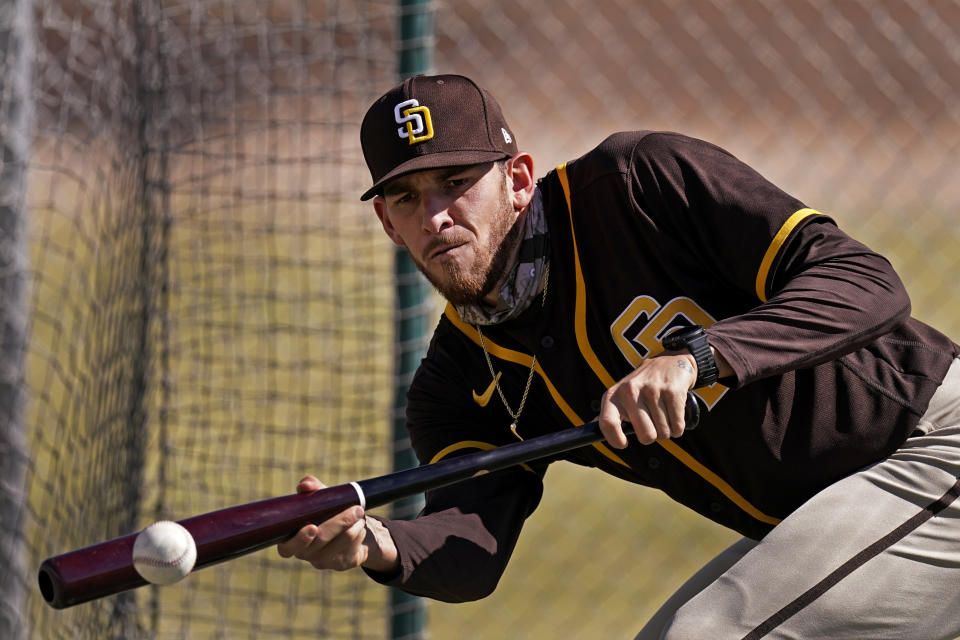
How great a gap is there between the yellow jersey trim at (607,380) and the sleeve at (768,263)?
228 millimetres

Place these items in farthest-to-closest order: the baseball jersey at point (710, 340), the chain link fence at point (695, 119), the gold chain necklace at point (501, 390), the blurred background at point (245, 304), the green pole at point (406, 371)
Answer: the chain link fence at point (695, 119), the blurred background at point (245, 304), the green pole at point (406, 371), the gold chain necklace at point (501, 390), the baseball jersey at point (710, 340)

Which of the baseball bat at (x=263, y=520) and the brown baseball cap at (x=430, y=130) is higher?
the brown baseball cap at (x=430, y=130)

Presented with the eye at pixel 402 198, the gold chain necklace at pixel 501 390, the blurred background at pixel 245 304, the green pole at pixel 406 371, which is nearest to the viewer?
the eye at pixel 402 198

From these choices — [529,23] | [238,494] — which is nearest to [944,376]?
[238,494]

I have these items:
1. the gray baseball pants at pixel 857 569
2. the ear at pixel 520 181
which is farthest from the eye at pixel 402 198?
the gray baseball pants at pixel 857 569

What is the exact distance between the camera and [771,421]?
2.70m

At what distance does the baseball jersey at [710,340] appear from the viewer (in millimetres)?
2500

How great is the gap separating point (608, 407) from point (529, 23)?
5.06m

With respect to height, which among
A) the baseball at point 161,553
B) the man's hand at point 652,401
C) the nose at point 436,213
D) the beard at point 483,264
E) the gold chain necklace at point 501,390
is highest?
the nose at point 436,213

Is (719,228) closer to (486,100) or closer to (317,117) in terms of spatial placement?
(486,100)

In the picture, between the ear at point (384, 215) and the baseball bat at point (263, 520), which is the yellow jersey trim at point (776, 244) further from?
the ear at point (384, 215)

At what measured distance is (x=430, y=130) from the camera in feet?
9.23

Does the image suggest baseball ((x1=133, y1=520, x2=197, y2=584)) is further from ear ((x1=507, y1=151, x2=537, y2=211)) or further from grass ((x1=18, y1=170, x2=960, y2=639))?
grass ((x1=18, y1=170, x2=960, y2=639))

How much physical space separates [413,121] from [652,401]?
89 centimetres
